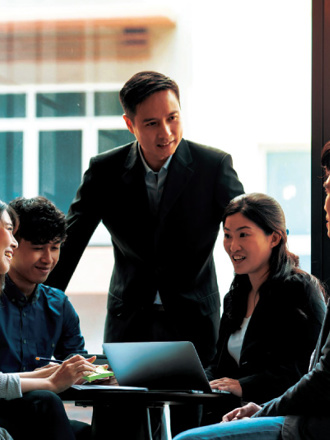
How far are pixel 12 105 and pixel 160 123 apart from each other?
130 cm

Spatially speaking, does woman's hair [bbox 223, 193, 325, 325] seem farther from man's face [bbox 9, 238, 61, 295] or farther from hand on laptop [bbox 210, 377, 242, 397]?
man's face [bbox 9, 238, 61, 295]

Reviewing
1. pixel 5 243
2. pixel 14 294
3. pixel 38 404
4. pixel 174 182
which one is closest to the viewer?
pixel 38 404

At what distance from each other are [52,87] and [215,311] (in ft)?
5.03

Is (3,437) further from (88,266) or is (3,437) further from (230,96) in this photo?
(230,96)

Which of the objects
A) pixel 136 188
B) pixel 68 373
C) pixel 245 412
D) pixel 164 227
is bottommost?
pixel 245 412

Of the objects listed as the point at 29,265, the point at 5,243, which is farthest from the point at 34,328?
the point at 5,243

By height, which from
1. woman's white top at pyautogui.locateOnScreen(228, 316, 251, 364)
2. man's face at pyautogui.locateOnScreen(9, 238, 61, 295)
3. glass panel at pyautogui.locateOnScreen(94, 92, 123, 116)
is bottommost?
woman's white top at pyautogui.locateOnScreen(228, 316, 251, 364)

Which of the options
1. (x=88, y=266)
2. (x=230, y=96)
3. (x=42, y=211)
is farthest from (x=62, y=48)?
(x=42, y=211)

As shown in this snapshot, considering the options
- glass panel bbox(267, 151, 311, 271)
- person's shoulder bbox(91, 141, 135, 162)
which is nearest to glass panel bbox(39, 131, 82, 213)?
person's shoulder bbox(91, 141, 135, 162)

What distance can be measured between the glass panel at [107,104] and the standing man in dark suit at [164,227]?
88 cm

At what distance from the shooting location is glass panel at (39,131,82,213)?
11.3 feet

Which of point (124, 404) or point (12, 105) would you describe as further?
point (12, 105)

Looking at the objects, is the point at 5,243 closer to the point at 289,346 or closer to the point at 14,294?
the point at 14,294

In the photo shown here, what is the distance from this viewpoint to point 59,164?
343 centimetres
